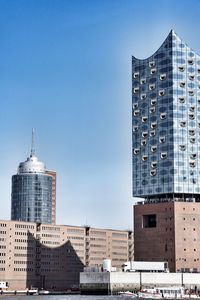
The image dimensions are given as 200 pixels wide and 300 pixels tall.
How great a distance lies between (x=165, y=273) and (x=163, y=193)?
22.1m

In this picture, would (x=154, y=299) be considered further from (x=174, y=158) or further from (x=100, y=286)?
(x=174, y=158)

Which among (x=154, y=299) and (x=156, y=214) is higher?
(x=156, y=214)

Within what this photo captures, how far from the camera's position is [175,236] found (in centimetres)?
19162

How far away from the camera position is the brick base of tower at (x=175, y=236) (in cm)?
19188

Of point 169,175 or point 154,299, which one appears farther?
point 169,175

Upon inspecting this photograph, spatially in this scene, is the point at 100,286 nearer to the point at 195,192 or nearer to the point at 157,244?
the point at 157,244

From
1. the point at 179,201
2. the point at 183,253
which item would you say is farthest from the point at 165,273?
the point at 179,201

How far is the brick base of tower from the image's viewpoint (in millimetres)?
191875

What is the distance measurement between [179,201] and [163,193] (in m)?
5.68

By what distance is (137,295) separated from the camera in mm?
177000

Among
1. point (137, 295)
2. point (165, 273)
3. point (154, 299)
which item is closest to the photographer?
point (154, 299)

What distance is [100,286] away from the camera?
615 ft

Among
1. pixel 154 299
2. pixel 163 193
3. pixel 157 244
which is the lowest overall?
pixel 154 299

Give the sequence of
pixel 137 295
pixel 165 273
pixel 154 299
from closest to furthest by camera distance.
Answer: pixel 154 299
pixel 137 295
pixel 165 273
